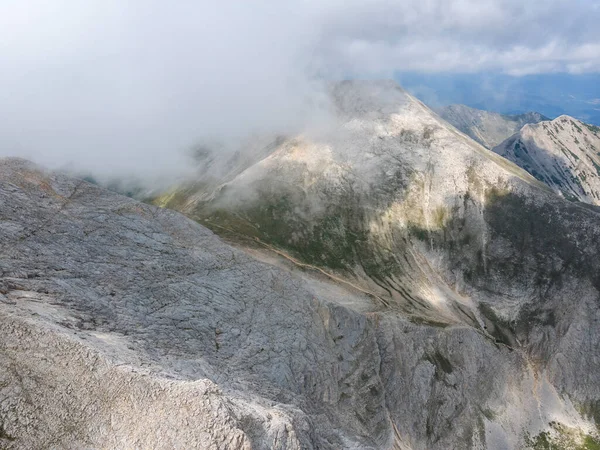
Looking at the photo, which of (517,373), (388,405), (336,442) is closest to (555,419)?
(517,373)

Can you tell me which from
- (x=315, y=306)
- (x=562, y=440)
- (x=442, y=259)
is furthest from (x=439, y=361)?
(x=442, y=259)

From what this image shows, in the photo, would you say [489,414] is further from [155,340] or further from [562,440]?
[155,340]

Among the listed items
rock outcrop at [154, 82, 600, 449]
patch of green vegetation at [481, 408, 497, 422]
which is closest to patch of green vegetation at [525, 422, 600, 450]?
rock outcrop at [154, 82, 600, 449]

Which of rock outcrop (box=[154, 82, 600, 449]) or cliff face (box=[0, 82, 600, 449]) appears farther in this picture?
rock outcrop (box=[154, 82, 600, 449])

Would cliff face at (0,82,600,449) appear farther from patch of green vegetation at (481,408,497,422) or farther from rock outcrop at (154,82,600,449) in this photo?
rock outcrop at (154,82,600,449)

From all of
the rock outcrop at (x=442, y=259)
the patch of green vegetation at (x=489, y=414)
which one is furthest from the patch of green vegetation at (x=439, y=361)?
the patch of green vegetation at (x=489, y=414)

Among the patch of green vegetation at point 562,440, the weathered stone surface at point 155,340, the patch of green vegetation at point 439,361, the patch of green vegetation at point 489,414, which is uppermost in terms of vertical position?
the weathered stone surface at point 155,340

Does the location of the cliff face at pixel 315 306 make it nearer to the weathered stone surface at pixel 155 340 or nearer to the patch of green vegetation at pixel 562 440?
the weathered stone surface at pixel 155 340

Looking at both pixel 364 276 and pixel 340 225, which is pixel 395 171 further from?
pixel 364 276
